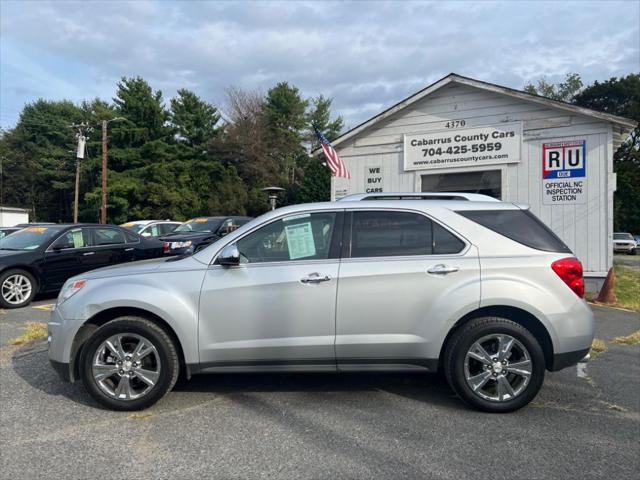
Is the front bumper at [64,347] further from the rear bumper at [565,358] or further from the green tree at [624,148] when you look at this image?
the green tree at [624,148]

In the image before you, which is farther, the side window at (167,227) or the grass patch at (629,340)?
the side window at (167,227)

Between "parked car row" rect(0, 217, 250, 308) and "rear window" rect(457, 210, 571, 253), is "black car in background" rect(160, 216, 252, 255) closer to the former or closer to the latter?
"parked car row" rect(0, 217, 250, 308)

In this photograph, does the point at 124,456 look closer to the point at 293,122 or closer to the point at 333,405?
the point at 333,405

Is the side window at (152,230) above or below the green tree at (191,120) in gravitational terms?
below

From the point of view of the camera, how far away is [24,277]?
8898 mm

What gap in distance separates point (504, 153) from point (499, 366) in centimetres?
751

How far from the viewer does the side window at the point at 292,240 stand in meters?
4.17

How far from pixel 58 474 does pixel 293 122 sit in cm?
4605

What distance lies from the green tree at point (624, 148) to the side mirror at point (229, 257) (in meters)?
43.2

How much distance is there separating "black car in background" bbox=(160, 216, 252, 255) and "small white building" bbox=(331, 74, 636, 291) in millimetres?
4057

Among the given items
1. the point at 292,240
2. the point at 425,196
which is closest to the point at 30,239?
the point at 292,240

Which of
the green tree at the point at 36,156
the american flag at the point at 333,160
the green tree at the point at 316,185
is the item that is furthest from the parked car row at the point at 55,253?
the green tree at the point at 36,156

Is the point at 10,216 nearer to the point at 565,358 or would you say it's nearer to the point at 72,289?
the point at 72,289

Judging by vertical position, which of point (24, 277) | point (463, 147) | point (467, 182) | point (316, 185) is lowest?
point (24, 277)
